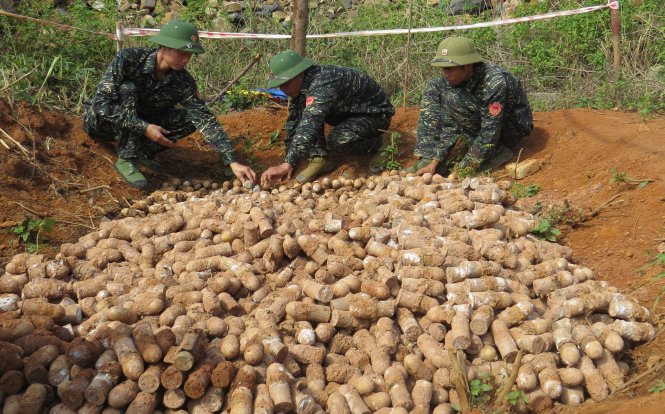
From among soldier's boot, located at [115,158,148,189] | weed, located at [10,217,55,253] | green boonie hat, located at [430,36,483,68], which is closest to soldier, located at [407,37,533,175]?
green boonie hat, located at [430,36,483,68]

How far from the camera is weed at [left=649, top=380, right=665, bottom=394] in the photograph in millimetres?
3090

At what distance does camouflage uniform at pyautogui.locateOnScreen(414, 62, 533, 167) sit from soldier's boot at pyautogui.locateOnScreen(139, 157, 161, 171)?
7.73 feet

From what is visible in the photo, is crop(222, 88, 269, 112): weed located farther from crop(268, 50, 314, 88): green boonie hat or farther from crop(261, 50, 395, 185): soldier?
crop(268, 50, 314, 88): green boonie hat

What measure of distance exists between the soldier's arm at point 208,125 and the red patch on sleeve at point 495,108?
2142 mm

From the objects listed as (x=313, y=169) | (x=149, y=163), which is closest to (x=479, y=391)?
(x=313, y=169)

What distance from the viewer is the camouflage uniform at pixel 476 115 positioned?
5.63 m

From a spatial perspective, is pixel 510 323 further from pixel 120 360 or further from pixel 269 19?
pixel 269 19

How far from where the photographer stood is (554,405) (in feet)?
10.9

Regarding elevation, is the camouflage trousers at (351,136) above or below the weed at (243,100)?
above

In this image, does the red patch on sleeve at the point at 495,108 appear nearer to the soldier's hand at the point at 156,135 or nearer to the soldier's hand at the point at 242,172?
the soldier's hand at the point at 242,172

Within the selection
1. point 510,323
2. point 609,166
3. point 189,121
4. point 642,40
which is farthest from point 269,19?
point 510,323

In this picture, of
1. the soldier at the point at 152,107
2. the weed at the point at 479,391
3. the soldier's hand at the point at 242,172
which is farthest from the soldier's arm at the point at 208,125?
the weed at the point at 479,391

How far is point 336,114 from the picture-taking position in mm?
6215

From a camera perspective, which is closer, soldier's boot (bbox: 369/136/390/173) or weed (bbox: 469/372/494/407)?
weed (bbox: 469/372/494/407)
